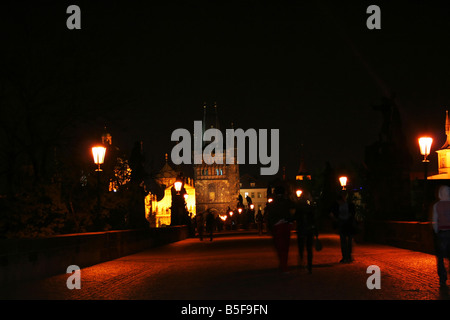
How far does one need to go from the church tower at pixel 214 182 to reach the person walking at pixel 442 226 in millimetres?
171350

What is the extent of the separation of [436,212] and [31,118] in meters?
14.9

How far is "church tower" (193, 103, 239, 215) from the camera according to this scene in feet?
609

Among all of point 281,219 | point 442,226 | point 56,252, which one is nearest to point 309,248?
point 281,219

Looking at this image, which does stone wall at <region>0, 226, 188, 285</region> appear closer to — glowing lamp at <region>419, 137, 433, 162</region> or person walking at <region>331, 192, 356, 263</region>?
person walking at <region>331, 192, 356, 263</region>

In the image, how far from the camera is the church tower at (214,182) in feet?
609

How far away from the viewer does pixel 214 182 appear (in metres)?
189

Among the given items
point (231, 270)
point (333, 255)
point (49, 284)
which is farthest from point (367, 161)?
point (49, 284)

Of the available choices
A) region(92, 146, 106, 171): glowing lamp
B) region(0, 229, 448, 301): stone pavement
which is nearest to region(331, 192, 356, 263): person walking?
region(0, 229, 448, 301): stone pavement

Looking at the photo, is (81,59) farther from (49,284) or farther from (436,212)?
(436,212)

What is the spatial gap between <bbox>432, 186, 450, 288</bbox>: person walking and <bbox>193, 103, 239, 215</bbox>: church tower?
562ft

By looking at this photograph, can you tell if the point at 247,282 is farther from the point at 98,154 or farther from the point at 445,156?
the point at 445,156

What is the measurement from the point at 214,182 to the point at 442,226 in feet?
583

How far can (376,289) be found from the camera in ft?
38.7
